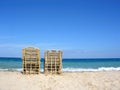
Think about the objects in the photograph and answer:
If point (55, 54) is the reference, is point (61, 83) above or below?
below

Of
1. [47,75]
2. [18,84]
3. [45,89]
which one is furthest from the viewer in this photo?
[47,75]

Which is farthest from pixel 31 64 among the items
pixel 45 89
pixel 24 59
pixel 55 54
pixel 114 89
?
pixel 114 89

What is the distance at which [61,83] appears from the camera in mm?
13438

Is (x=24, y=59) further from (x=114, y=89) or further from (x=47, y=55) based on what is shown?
(x=114, y=89)

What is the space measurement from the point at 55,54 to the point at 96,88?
18.5ft

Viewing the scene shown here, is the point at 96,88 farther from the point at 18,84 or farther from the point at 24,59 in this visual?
the point at 24,59

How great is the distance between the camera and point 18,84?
12750 millimetres

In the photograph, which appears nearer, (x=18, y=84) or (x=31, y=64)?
(x=18, y=84)

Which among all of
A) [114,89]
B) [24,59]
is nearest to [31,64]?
[24,59]

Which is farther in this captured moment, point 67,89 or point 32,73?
point 32,73

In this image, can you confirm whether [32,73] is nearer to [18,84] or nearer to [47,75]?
[47,75]

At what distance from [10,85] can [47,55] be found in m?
5.19

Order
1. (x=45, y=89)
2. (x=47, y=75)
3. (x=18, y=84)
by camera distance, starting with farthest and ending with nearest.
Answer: (x=47, y=75) → (x=18, y=84) → (x=45, y=89)

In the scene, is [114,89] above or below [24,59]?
below
